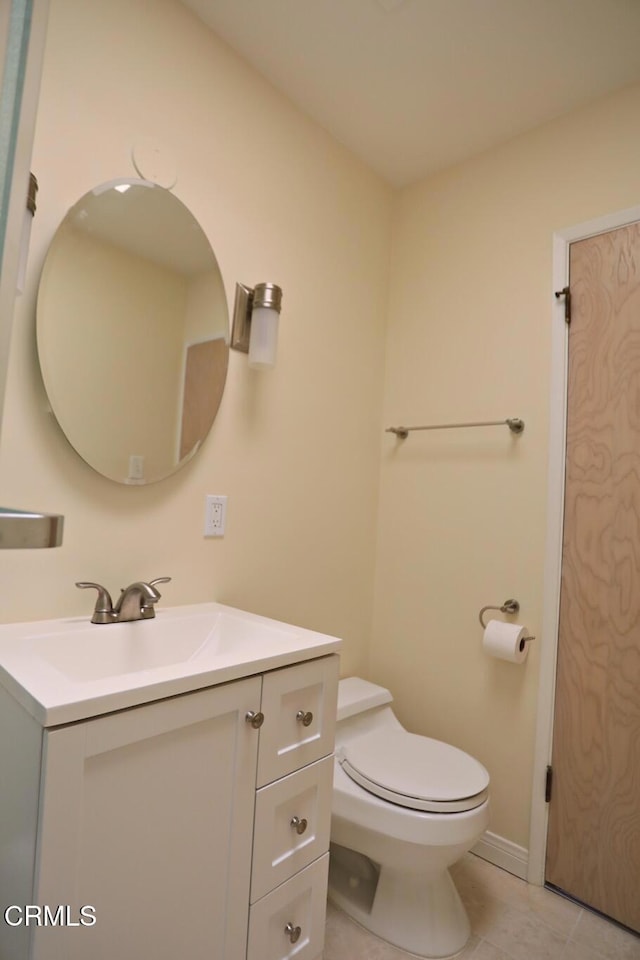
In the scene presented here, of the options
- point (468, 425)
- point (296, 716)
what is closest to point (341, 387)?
point (468, 425)

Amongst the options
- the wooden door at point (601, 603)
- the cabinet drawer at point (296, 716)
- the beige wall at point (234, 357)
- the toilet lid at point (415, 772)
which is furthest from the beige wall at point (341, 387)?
the cabinet drawer at point (296, 716)

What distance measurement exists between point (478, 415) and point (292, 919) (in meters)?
1.60

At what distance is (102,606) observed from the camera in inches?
47.4

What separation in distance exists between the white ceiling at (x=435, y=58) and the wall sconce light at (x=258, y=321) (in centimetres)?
76

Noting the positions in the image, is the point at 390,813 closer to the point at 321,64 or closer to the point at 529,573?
the point at 529,573

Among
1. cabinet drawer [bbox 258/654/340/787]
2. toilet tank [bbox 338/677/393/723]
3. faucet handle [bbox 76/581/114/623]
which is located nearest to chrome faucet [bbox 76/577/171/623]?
faucet handle [bbox 76/581/114/623]

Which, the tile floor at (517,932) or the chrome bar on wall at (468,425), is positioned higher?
the chrome bar on wall at (468,425)

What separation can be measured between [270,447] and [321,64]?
4.12ft

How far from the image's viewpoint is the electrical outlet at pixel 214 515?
1.52 meters

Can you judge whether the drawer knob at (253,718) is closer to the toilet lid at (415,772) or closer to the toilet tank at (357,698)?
the toilet lid at (415,772)

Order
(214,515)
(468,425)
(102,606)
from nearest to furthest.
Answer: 1. (102,606)
2. (214,515)
3. (468,425)

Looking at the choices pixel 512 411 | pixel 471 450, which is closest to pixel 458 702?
pixel 471 450

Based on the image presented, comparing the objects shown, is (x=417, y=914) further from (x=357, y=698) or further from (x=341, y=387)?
(x=341, y=387)

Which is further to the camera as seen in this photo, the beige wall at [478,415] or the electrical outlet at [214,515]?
the beige wall at [478,415]
